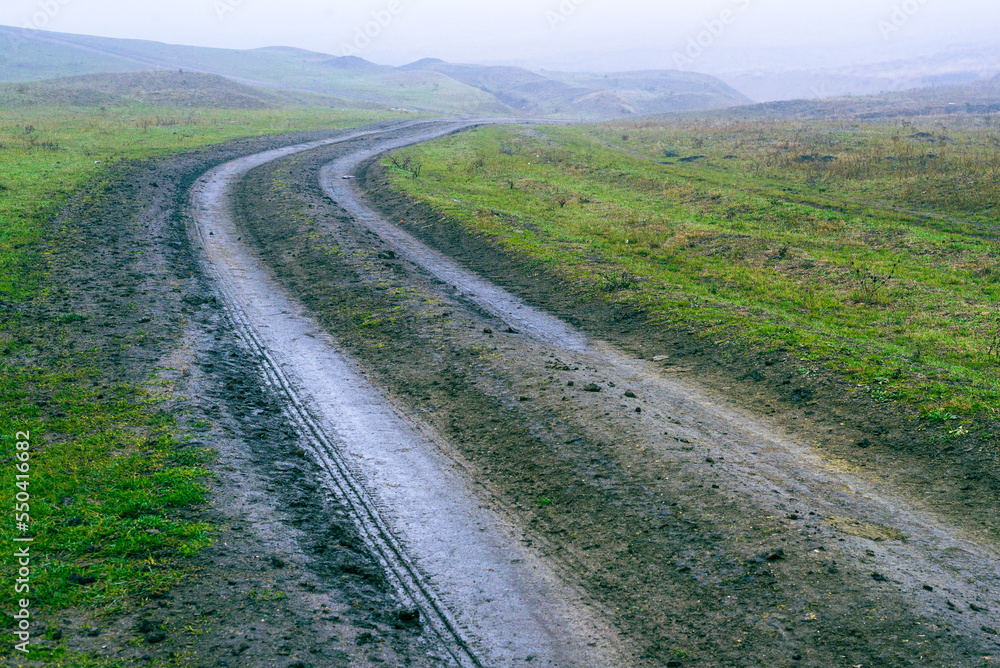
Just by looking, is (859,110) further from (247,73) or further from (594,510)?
(247,73)

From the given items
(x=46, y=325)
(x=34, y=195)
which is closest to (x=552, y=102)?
(x=34, y=195)

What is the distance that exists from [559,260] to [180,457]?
495 inches

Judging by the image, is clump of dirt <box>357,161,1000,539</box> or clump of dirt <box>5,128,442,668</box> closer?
clump of dirt <box>5,128,442,668</box>

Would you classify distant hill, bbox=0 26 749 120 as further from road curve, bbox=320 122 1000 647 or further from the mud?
road curve, bbox=320 122 1000 647

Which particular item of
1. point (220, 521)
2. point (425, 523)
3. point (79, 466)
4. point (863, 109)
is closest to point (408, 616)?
point (425, 523)

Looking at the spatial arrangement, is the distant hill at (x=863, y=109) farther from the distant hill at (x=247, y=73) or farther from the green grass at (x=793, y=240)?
the distant hill at (x=247, y=73)

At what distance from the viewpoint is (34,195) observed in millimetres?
23891

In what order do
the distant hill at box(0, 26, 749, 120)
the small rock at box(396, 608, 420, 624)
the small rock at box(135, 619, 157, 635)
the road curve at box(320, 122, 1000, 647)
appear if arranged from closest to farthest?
the small rock at box(135, 619, 157, 635), the small rock at box(396, 608, 420, 624), the road curve at box(320, 122, 1000, 647), the distant hill at box(0, 26, 749, 120)

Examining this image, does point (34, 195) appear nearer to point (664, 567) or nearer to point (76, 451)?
point (76, 451)

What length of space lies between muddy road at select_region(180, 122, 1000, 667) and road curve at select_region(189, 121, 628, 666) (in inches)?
1.1

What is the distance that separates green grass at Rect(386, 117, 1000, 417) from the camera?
13.0 m

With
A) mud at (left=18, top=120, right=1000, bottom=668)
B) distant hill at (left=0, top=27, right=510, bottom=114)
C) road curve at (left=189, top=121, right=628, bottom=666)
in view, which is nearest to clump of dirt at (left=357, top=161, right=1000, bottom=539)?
mud at (left=18, top=120, right=1000, bottom=668)

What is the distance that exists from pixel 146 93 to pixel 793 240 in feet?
279

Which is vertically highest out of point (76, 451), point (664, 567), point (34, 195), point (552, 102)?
point (552, 102)
